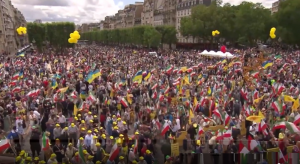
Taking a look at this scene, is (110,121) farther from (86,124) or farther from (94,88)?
(94,88)

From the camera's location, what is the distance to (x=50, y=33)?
73.8m

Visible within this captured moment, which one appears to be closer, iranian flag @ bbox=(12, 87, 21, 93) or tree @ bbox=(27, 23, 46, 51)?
iranian flag @ bbox=(12, 87, 21, 93)

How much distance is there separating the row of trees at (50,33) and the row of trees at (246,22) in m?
24.6

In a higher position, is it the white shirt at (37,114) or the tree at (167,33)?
the tree at (167,33)

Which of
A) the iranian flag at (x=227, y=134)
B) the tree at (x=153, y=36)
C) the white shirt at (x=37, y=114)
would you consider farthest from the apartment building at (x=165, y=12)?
the iranian flag at (x=227, y=134)

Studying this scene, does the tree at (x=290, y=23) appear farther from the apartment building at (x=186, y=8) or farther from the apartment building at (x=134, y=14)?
the apartment building at (x=134, y=14)

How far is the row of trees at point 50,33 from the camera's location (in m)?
71.3

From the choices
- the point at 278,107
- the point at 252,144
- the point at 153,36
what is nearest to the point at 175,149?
the point at 252,144

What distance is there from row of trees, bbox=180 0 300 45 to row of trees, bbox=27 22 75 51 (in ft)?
80.8

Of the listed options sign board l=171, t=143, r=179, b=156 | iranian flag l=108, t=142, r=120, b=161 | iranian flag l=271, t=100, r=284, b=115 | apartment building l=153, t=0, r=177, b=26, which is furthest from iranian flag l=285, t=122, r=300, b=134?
apartment building l=153, t=0, r=177, b=26

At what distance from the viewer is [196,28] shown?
2776 inches

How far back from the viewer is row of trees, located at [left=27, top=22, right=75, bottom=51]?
71.3m

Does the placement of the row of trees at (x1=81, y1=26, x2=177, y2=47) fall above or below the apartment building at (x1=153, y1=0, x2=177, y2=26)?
below

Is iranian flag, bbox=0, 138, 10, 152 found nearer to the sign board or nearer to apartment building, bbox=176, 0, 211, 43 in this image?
the sign board
